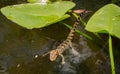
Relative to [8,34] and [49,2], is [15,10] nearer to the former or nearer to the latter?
[8,34]

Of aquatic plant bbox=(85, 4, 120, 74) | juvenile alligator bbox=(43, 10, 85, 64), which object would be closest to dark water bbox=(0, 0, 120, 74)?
juvenile alligator bbox=(43, 10, 85, 64)

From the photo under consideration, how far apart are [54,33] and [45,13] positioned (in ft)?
0.48

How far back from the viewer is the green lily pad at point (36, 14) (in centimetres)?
173

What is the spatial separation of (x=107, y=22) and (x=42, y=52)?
39cm

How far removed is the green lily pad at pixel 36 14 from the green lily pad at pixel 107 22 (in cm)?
19

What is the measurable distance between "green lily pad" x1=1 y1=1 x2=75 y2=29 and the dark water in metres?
0.12

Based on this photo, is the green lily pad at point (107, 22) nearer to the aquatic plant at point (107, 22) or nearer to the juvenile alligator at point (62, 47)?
the aquatic plant at point (107, 22)

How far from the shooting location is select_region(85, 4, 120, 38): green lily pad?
1.59 meters

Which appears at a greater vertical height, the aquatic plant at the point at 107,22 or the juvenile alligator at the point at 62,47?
the aquatic plant at the point at 107,22

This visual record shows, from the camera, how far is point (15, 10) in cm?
179

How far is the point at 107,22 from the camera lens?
164cm


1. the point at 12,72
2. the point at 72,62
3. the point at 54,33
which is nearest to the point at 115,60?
the point at 72,62

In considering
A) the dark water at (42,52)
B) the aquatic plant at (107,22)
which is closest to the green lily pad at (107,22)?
the aquatic plant at (107,22)

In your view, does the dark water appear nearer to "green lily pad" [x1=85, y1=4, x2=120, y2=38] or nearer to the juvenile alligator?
the juvenile alligator
